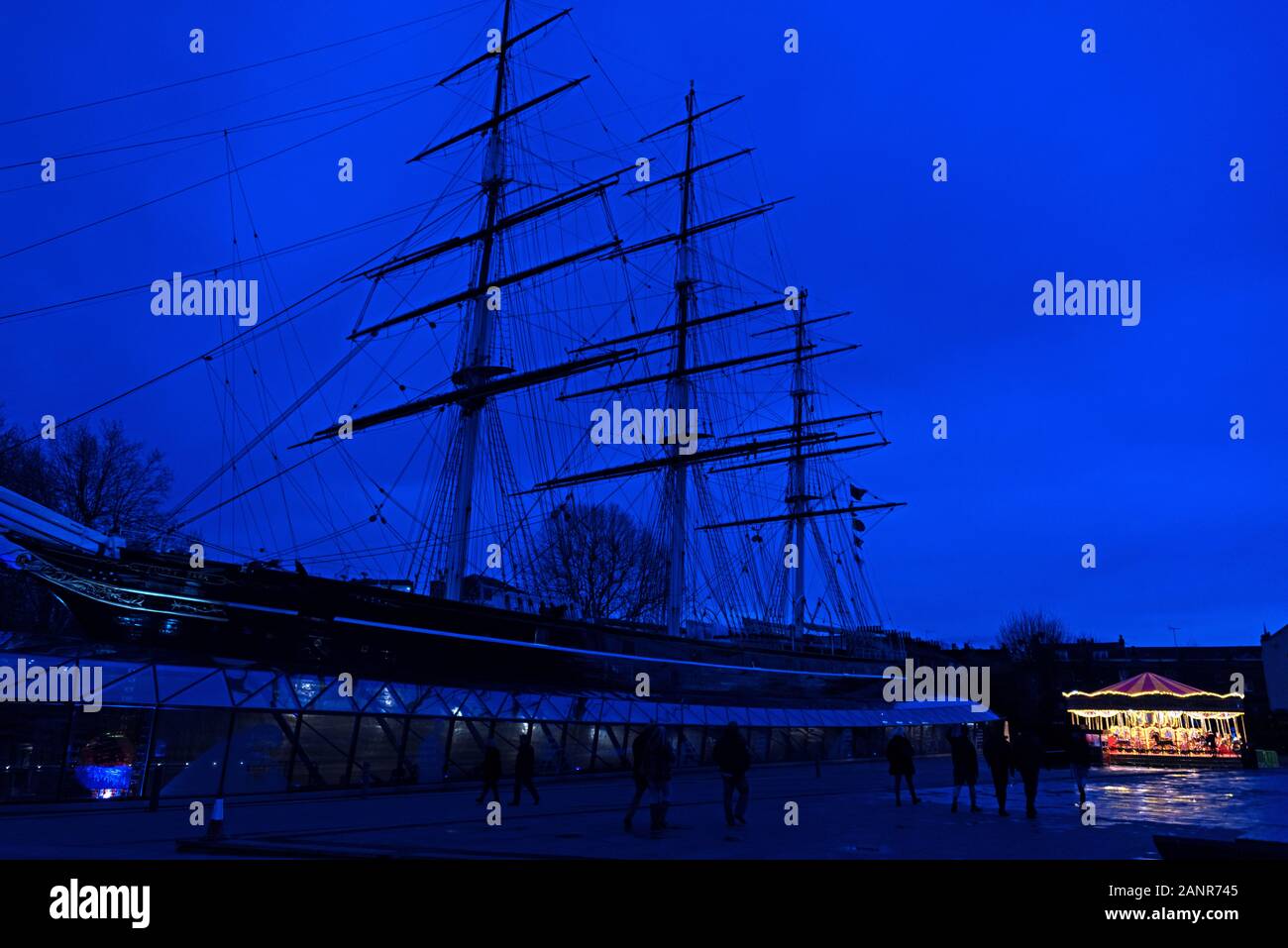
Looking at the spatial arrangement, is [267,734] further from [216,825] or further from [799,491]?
[799,491]

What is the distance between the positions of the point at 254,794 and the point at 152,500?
34.3 meters

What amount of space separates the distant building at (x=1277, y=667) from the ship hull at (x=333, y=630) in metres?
29.9

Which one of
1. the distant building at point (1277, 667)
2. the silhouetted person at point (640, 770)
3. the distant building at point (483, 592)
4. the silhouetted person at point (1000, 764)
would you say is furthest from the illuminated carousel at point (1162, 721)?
the silhouetted person at point (640, 770)

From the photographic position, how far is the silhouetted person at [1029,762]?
1534 cm

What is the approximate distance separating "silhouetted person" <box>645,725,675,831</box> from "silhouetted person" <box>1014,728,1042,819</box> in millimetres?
6054

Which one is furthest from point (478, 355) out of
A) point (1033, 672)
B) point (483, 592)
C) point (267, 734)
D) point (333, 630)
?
point (1033, 672)

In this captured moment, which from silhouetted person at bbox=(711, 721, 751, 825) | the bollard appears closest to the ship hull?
the bollard

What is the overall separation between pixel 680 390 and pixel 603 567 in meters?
11.8

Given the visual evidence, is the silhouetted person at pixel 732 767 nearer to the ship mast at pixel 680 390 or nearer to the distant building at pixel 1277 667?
the ship mast at pixel 680 390

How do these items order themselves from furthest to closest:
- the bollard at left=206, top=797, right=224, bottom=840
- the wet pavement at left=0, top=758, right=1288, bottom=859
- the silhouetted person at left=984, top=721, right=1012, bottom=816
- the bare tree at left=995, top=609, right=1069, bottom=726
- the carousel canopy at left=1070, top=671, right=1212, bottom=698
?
the bare tree at left=995, top=609, right=1069, bottom=726, the carousel canopy at left=1070, top=671, right=1212, bottom=698, the silhouetted person at left=984, top=721, right=1012, bottom=816, the bollard at left=206, top=797, right=224, bottom=840, the wet pavement at left=0, top=758, right=1288, bottom=859

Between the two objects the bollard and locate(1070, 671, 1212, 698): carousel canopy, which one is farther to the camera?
locate(1070, 671, 1212, 698): carousel canopy

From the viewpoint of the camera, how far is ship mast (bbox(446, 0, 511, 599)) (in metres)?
31.2

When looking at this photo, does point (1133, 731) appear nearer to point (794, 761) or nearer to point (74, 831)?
point (794, 761)

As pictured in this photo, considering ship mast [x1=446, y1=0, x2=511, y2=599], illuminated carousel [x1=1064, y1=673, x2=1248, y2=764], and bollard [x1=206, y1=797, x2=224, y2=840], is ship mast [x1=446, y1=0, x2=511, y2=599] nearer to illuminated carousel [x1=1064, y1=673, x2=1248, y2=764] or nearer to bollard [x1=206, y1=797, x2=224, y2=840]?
bollard [x1=206, y1=797, x2=224, y2=840]
